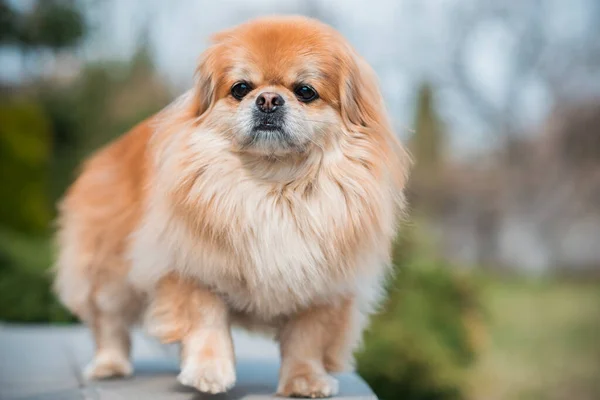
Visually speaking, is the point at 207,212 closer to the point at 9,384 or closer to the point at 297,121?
the point at 297,121

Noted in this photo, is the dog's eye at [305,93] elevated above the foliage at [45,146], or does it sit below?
above

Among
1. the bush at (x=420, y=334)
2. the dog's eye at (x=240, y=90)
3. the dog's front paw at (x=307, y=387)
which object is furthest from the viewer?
the bush at (x=420, y=334)

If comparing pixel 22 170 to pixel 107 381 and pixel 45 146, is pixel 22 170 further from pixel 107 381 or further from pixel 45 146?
pixel 107 381

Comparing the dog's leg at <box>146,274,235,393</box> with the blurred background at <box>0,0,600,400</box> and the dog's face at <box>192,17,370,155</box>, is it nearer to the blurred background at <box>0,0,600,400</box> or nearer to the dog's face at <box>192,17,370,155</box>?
the dog's face at <box>192,17,370,155</box>

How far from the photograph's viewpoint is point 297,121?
93.6 inches

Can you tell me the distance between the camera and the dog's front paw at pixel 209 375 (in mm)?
2365

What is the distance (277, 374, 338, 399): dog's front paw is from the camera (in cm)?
254

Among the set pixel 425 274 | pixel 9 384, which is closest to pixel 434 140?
pixel 425 274

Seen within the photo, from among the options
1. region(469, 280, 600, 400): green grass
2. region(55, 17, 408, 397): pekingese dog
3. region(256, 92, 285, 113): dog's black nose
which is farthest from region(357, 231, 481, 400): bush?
region(256, 92, 285, 113): dog's black nose

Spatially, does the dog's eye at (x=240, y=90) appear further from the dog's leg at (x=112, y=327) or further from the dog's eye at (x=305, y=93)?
the dog's leg at (x=112, y=327)

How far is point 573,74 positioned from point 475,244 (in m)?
2.43

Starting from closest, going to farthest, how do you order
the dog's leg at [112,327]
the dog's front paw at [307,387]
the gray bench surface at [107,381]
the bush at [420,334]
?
the dog's front paw at [307,387], the gray bench surface at [107,381], the dog's leg at [112,327], the bush at [420,334]

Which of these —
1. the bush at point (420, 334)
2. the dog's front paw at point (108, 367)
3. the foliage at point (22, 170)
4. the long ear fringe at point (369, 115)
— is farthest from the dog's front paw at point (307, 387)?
the foliage at point (22, 170)

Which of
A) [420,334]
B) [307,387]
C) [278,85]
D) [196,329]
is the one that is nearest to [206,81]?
[278,85]
